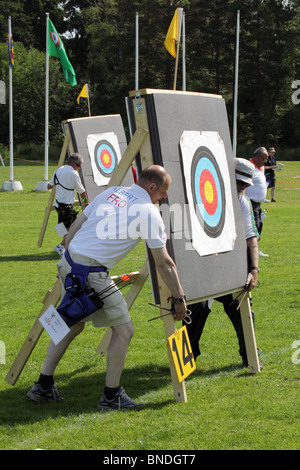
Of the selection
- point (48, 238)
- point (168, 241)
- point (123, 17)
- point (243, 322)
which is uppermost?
point (123, 17)

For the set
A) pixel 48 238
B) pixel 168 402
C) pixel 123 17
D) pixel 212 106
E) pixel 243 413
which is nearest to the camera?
pixel 243 413

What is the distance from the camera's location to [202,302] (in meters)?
6.06

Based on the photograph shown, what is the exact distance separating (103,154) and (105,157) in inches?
2.9

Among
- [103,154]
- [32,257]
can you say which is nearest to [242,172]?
[103,154]

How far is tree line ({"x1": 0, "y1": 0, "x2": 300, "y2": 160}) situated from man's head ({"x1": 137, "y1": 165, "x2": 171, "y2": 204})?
52446mm

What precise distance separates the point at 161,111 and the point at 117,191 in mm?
777

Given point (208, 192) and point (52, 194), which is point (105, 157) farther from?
point (208, 192)

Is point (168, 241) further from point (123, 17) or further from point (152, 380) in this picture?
point (123, 17)

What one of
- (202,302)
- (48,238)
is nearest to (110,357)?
(202,302)

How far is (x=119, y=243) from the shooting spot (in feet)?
16.0

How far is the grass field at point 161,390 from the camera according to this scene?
448 centimetres

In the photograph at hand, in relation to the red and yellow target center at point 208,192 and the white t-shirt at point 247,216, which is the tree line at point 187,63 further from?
the red and yellow target center at point 208,192

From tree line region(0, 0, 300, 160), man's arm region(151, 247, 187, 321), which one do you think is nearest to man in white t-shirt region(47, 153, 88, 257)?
man's arm region(151, 247, 187, 321)

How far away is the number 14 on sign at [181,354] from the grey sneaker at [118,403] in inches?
17.1
